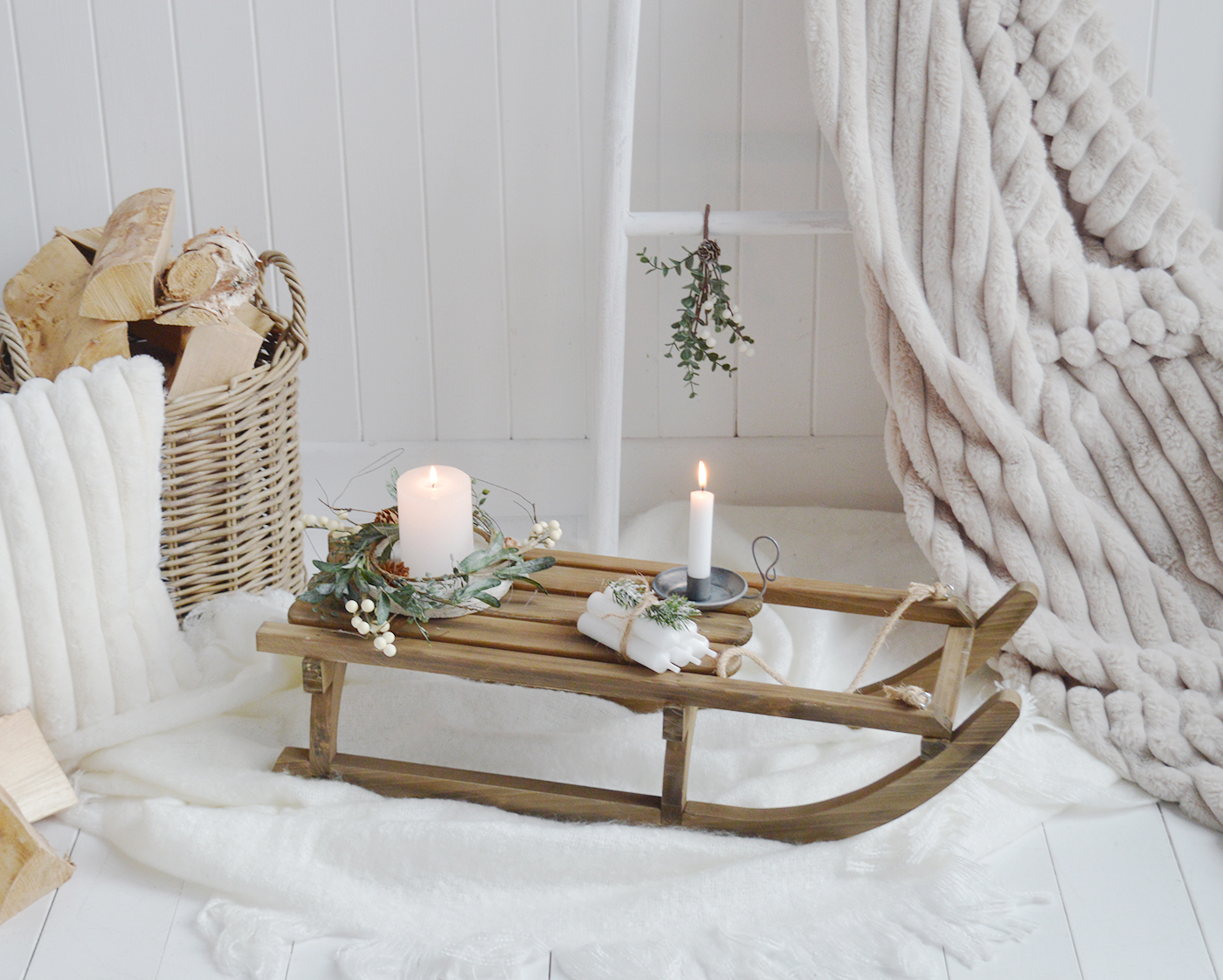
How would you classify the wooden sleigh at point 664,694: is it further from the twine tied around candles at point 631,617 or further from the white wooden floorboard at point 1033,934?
the white wooden floorboard at point 1033,934

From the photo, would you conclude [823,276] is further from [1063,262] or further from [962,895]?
[962,895]

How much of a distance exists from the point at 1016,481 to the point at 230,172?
1.07 m

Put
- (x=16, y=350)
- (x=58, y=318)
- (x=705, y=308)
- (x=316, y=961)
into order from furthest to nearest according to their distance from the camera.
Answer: (x=705, y=308) < (x=58, y=318) < (x=16, y=350) < (x=316, y=961)

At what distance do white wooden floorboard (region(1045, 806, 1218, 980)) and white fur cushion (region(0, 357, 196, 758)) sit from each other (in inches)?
35.6

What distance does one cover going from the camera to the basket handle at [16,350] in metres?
1.14

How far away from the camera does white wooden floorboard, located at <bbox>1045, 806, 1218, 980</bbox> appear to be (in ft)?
3.03

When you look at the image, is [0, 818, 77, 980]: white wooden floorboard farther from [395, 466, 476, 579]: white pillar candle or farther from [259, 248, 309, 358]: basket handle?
[259, 248, 309, 358]: basket handle

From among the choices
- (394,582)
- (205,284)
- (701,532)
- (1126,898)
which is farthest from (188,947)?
(1126,898)

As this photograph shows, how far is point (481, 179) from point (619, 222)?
290 millimetres

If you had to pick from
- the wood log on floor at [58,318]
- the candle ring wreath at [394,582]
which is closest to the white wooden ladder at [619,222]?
the candle ring wreath at [394,582]

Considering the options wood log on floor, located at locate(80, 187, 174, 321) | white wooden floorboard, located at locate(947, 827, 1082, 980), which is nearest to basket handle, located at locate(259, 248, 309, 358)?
wood log on floor, located at locate(80, 187, 174, 321)

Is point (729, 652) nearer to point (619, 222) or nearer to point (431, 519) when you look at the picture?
point (431, 519)

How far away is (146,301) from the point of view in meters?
1.20

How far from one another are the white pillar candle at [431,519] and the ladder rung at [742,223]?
0.44m
